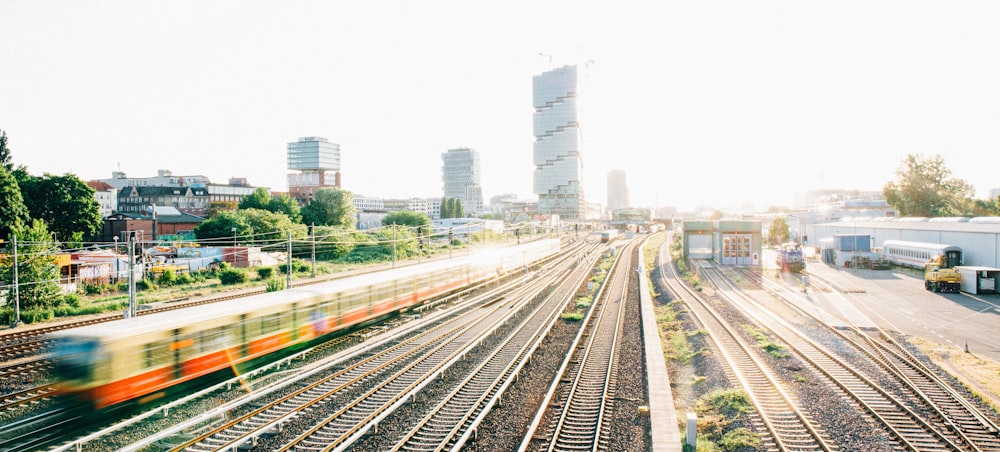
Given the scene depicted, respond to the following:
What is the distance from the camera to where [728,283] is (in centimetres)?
3691

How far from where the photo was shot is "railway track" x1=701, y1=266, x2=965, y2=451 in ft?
36.4

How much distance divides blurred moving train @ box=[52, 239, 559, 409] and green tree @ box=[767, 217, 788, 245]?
68.8 metres

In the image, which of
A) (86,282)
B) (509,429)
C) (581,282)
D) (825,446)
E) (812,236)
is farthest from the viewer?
(812,236)

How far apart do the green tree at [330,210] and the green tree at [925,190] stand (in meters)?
75.7

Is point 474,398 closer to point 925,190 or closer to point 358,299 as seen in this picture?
point 358,299

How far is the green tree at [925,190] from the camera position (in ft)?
215

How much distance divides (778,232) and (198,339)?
78.5 m

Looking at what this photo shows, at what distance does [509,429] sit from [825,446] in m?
6.44

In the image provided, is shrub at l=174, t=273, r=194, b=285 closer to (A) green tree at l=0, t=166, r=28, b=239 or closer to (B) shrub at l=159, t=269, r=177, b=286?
(B) shrub at l=159, t=269, r=177, b=286

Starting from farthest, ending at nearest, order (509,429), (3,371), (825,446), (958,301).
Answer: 1. (958,301)
2. (3,371)
3. (509,429)
4. (825,446)

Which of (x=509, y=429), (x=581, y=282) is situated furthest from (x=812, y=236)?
(x=509, y=429)

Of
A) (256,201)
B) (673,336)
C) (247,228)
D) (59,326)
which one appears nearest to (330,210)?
(256,201)

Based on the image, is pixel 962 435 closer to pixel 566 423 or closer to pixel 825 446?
pixel 825 446

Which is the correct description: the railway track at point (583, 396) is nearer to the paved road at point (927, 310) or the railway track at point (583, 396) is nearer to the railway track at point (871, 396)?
the railway track at point (871, 396)
